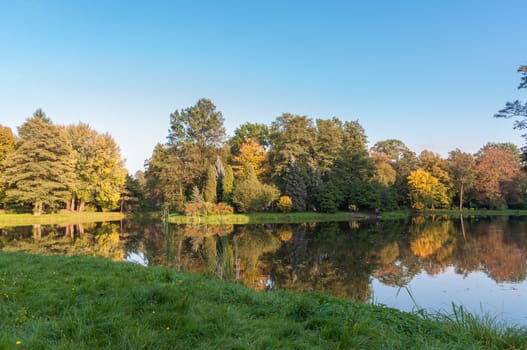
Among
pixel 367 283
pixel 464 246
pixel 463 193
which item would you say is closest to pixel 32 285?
pixel 367 283

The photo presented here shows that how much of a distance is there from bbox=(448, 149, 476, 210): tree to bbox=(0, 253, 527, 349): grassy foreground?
152 feet

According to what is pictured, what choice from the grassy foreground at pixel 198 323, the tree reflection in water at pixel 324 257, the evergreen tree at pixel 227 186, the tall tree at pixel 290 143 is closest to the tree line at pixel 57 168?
the evergreen tree at pixel 227 186

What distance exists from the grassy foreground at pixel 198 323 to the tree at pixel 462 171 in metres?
46.3

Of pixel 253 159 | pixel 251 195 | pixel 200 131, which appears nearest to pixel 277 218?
pixel 251 195

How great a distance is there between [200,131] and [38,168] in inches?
641

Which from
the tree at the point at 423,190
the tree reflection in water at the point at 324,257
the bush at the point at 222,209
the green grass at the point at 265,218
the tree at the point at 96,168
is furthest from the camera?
the tree at the point at 423,190

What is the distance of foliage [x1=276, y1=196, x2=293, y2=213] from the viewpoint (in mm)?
30194

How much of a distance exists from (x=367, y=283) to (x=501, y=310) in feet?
9.26

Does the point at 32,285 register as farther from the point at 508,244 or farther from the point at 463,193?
the point at 463,193

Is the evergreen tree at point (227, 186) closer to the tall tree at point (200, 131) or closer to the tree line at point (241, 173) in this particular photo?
the tree line at point (241, 173)

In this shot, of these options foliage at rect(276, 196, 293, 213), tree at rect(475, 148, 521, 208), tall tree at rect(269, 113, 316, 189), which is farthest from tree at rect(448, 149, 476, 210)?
foliage at rect(276, 196, 293, 213)

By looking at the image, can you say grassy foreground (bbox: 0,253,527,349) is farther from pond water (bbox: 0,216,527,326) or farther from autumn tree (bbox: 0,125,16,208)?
autumn tree (bbox: 0,125,16,208)

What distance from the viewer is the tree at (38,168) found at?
2698 cm

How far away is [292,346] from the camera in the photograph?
2709 mm
